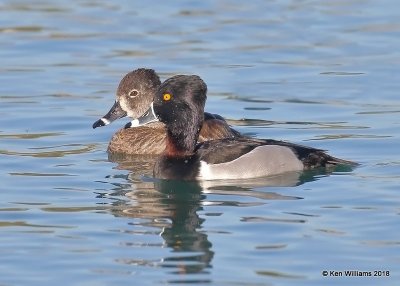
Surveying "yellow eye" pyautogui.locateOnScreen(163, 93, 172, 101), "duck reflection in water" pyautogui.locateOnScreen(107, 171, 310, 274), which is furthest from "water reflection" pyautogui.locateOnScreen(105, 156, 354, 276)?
"yellow eye" pyautogui.locateOnScreen(163, 93, 172, 101)

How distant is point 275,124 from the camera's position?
56.5ft

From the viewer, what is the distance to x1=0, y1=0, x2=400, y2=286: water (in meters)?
10.8

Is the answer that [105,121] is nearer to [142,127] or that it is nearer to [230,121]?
[142,127]

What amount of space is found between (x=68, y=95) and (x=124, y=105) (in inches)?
102

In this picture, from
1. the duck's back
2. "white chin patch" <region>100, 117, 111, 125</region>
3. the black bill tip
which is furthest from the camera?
"white chin patch" <region>100, 117, 111, 125</region>

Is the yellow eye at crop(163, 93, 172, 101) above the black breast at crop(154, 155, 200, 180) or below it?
above

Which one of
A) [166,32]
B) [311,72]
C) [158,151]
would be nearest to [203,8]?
[166,32]

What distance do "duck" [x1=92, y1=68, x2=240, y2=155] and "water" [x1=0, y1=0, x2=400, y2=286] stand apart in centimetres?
32

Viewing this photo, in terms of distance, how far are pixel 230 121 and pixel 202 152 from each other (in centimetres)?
344

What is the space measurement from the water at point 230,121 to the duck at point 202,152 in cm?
21

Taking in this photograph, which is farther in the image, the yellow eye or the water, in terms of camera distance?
the yellow eye

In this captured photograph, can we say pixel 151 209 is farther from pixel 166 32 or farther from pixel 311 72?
pixel 166 32

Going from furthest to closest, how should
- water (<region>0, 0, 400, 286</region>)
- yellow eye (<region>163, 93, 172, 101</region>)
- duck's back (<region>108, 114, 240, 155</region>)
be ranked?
duck's back (<region>108, 114, 240, 155</region>), yellow eye (<region>163, 93, 172, 101</region>), water (<region>0, 0, 400, 286</region>)

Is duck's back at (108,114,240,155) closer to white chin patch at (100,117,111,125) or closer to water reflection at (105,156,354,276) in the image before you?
white chin patch at (100,117,111,125)
